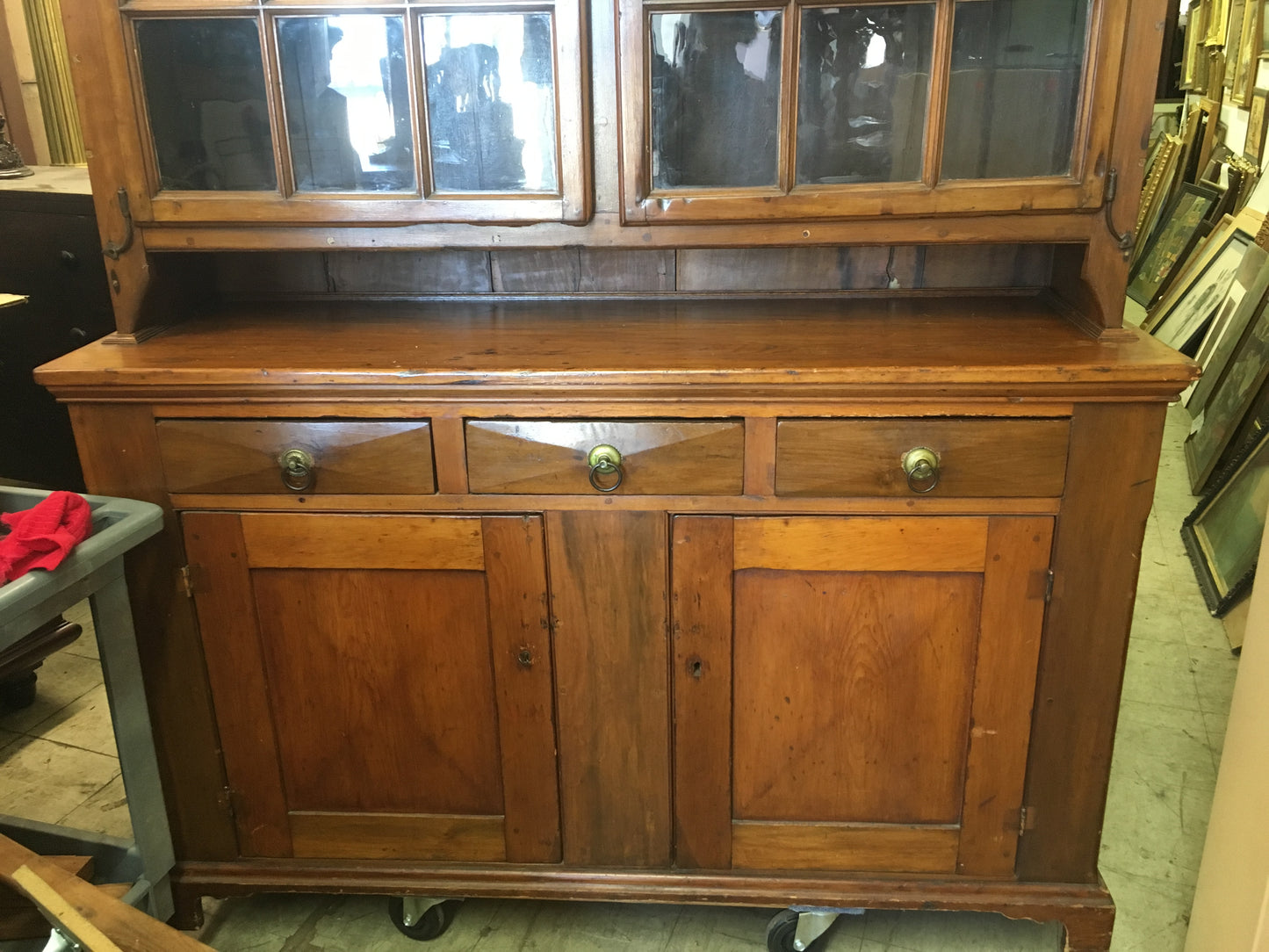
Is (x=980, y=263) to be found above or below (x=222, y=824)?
above

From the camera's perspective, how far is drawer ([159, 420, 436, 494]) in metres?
1.39

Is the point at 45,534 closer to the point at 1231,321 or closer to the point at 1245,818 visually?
the point at 1245,818

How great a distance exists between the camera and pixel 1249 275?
3.40 meters

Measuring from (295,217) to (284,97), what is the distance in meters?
0.16

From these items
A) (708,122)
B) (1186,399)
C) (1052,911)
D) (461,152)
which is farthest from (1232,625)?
(461,152)

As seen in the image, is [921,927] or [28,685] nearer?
[921,927]

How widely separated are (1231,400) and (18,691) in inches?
132

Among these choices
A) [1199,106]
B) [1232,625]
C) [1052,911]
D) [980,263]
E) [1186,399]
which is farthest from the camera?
[1199,106]

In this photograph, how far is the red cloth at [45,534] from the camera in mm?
1246

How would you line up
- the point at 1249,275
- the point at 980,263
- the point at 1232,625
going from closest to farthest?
the point at 980,263 < the point at 1232,625 < the point at 1249,275

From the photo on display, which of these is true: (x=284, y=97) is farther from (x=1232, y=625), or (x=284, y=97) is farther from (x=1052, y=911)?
(x=1232, y=625)

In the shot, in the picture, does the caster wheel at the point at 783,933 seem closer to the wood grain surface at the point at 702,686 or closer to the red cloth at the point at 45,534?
the wood grain surface at the point at 702,686

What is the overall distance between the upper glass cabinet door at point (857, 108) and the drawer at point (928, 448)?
0.31m

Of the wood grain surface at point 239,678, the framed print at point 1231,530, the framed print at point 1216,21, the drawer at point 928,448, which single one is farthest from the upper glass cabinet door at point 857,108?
the framed print at point 1216,21
